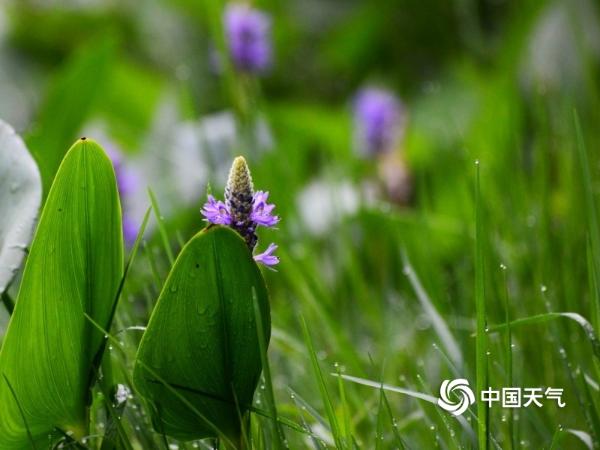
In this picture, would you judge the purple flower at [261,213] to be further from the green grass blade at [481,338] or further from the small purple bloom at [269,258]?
the green grass blade at [481,338]

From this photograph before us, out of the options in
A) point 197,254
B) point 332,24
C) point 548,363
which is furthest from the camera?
point 332,24

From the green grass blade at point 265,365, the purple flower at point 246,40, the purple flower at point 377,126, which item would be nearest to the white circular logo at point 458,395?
the green grass blade at point 265,365

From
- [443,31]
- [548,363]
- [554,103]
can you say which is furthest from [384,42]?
[548,363]

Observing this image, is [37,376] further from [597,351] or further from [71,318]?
[597,351]

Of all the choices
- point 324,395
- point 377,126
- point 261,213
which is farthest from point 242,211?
point 377,126

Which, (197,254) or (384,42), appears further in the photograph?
(384,42)

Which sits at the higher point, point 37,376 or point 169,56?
point 169,56
